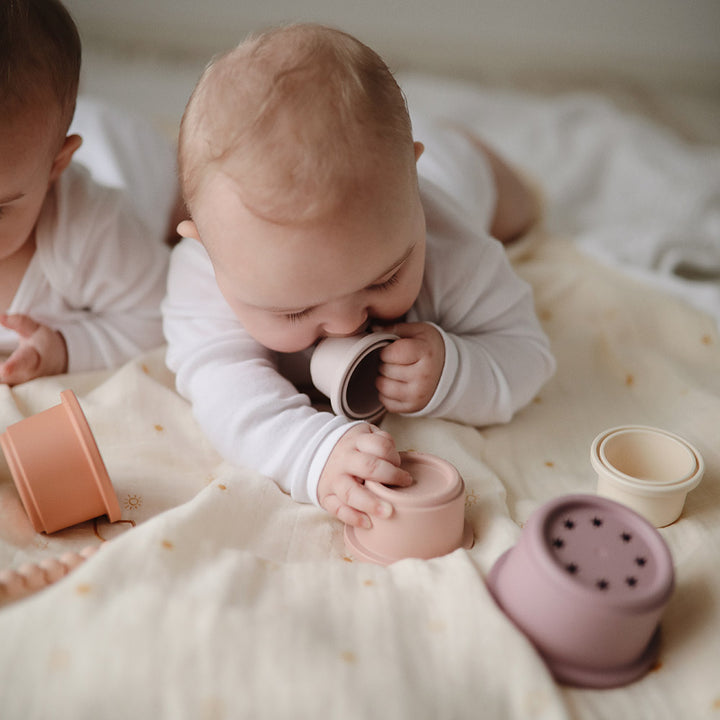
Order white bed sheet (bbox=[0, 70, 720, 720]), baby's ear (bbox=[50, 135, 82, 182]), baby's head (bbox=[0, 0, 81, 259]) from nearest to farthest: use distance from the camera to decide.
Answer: white bed sheet (bbox=[0, 70, 720, 720]) < baby's head (bbox=[0, 0, 81, 259]) < baby's ear (bbox=[50, 135, 82, 182])

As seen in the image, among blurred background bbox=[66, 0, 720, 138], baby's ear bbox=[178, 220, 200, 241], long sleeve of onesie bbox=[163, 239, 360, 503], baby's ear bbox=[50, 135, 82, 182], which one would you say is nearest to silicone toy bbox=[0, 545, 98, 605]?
long sleeve of onesie bbox=[163, 239, 360, 503]

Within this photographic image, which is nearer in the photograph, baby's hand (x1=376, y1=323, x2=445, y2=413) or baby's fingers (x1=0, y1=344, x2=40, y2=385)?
baby's hand (x1=376, y1=323, x2=445, y2=413)

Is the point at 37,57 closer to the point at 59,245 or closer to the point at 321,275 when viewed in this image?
the point at 59,245

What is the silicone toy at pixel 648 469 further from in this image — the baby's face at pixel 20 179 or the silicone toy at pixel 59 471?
the baby's face at pixel 20 179

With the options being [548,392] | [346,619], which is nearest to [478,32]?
[548,392]

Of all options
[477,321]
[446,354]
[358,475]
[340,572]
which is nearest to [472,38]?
[477,321]

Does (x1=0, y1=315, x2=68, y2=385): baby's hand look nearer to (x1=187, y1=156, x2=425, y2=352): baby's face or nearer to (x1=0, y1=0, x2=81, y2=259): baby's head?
(x1=0, y1=0, x2=81, y2=259): baby's head

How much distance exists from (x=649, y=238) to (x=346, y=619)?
1.14 meters

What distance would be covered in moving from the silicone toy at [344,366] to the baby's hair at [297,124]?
0.22m

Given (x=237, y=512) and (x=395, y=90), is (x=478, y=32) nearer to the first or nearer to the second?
(x=395, y=90)

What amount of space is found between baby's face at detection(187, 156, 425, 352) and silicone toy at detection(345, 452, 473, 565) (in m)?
0.21

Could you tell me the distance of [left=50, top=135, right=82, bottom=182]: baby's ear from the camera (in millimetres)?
1168

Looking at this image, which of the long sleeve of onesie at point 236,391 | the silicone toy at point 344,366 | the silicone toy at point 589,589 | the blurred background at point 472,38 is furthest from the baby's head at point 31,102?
the blurred background at point 472,38

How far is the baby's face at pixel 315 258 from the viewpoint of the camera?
856 mm
